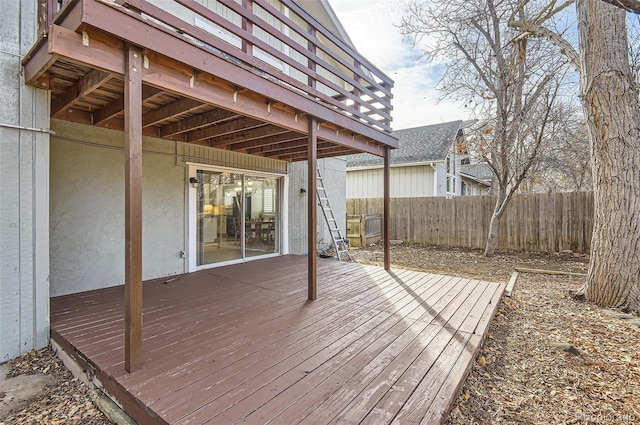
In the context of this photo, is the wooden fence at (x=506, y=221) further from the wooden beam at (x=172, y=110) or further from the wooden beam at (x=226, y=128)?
the wooden beam at (x=172, y=110)

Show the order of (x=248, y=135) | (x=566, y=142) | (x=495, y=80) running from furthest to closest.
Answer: (x=566, y=142)
(x=495, y=80)
(x=248, y=135)

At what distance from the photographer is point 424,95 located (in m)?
9.27

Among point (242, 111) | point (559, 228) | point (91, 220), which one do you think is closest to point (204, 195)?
point (91, 220)

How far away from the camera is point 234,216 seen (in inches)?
247

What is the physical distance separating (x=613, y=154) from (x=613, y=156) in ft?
0.09

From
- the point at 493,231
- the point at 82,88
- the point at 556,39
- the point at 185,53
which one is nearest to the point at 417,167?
the point at 493,231

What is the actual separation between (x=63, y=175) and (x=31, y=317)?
201cm

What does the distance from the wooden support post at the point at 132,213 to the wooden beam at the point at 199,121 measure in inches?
55.0

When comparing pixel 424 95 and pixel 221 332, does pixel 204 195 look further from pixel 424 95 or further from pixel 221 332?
pixel 424 95

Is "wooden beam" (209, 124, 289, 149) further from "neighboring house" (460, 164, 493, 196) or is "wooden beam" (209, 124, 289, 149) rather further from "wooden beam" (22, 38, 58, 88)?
"neighboring house" (460, 164, 493, 196)

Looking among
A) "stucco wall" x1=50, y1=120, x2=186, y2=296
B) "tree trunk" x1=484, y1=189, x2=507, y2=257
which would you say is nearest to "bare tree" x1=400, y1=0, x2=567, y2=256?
"tree trunk" x1=484, y1=189, x2=507, y2=257

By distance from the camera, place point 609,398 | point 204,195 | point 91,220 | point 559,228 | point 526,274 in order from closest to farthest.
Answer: point 609,398 → point 91,220 → point 204,195 → point 526,274 → point 559,228

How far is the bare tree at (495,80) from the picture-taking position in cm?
754

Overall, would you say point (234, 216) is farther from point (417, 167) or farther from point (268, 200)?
point (417, 167)
